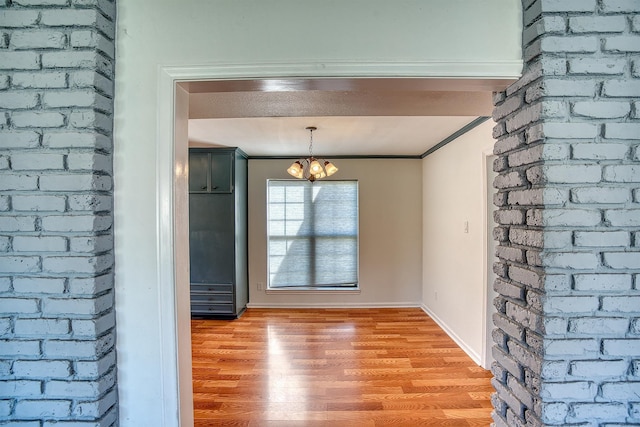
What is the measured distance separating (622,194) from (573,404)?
71cm

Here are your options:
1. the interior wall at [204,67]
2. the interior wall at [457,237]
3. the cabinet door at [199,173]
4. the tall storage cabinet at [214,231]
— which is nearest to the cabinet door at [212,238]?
the tall storage cabinet at [214,231]

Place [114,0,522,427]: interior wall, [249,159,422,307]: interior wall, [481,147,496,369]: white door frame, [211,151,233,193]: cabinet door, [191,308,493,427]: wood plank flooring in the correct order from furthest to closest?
[249,159,422,307]: interior wall
[211,151,233,193]: cabinet door
[481,147,496,369]: white door frame
[191,308,493,427]: wood plank flooring
[114,0,522,427]: interior wall

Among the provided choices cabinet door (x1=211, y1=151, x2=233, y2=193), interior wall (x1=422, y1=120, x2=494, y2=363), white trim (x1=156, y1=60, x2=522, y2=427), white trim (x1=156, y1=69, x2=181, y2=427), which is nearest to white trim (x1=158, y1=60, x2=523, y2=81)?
white trim (x1=156, y1=60, x2=522, y2=427)

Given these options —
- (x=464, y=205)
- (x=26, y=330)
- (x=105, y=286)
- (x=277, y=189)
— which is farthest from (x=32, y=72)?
(x=277, y=189)

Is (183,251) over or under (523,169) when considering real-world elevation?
under

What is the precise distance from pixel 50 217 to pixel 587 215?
1.79 meters

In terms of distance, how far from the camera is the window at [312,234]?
15.1ft

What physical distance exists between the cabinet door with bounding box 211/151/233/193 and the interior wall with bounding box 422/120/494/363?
277 cm

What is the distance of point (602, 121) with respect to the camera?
0.98 metres

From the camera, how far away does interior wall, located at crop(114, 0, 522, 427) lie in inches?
42.2

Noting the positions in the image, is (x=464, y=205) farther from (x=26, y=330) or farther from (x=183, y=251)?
(x=26, y=330)

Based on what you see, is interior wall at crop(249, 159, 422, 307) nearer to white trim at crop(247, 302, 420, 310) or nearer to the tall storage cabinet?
white trim at crop(247, 302, 420, 310)

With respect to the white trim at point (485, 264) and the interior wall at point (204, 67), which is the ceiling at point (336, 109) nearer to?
the interior wall at point (204, 67)

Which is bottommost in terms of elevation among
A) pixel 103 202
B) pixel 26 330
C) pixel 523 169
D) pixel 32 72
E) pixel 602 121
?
pixel 26 330
